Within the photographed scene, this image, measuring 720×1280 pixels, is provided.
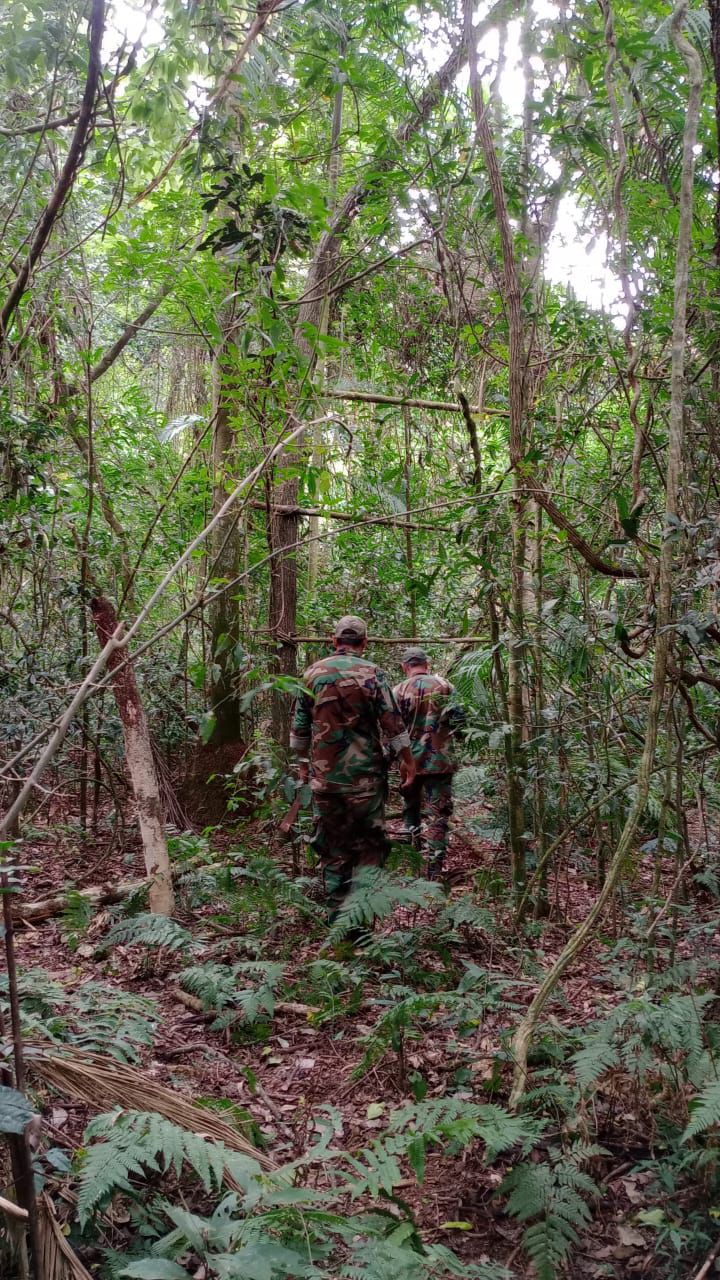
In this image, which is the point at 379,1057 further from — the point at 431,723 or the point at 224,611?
the point at 224,611

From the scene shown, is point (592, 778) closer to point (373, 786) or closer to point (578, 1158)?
point (373, 786)

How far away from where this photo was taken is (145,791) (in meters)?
5.42

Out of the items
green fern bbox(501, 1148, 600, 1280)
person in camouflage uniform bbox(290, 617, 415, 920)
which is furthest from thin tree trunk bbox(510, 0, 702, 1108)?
person in camouflage uniform bbox(290, 617, 415, 920)

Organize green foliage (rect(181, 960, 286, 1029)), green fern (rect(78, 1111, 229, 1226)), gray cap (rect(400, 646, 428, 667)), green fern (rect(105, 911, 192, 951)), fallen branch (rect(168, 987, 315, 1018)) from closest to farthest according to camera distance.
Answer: green fern (rect(78, 1111, 229, 1226)) → green foliage (rect(181, 960, 286, 1029)) → fallen branch (rect(168, 987, 315, 1018)) → green fern (rect(105, 911, 192, 951)) → gray cap (rect(400, 646, 428, 667))

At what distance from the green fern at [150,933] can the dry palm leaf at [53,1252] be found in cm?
259

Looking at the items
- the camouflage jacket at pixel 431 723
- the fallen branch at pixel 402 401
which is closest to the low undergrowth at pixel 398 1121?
the camouflage jacket at pixel 431 723

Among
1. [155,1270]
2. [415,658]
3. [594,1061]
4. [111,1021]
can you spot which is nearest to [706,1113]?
[594,1061]

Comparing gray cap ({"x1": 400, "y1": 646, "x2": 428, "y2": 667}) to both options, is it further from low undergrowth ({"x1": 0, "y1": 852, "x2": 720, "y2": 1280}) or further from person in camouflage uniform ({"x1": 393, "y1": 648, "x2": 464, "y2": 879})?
low undergrowth ({"x1": 0, "y1": 852, "x2": 720, "y2": 1280})

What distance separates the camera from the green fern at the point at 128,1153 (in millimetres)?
2209

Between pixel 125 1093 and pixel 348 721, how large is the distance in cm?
312

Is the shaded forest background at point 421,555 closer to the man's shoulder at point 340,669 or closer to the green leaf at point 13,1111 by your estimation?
the green leaf at point 13,1111

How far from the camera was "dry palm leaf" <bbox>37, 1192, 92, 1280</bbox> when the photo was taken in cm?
194

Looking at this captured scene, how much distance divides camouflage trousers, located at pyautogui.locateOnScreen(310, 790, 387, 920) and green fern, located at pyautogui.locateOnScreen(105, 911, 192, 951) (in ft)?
3.61

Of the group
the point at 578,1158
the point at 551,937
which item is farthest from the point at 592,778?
the point at 578,1158
